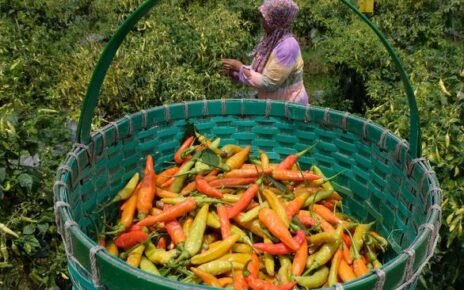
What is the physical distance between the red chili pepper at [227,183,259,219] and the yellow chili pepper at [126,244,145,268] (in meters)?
0.36

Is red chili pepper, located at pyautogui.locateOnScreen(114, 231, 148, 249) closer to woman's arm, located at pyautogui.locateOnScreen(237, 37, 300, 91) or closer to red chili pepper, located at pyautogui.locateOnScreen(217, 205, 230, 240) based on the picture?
red chili pepper, located at pyautogui.locateOnScreen(217, 205, 230, 240)

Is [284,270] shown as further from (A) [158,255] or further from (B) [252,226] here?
(A) [158,255]

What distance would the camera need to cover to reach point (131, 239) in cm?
200

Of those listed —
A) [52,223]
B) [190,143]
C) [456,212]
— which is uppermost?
[190,143]

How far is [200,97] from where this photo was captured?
3.82 m

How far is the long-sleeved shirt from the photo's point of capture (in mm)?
3135

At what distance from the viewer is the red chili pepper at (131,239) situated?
6.54ft

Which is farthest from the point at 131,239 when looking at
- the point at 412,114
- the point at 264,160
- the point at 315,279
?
the point at 412,114

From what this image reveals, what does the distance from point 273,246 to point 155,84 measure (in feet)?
7.14

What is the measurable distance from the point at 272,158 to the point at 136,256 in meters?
0.98

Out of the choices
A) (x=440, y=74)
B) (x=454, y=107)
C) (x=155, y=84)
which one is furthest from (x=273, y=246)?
(x=155, y=84)

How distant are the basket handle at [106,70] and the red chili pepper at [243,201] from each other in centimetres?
59

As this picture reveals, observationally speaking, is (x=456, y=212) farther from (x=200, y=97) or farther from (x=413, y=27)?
(x=413, y=27)

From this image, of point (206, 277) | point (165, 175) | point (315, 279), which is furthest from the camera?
point (165, 175)
